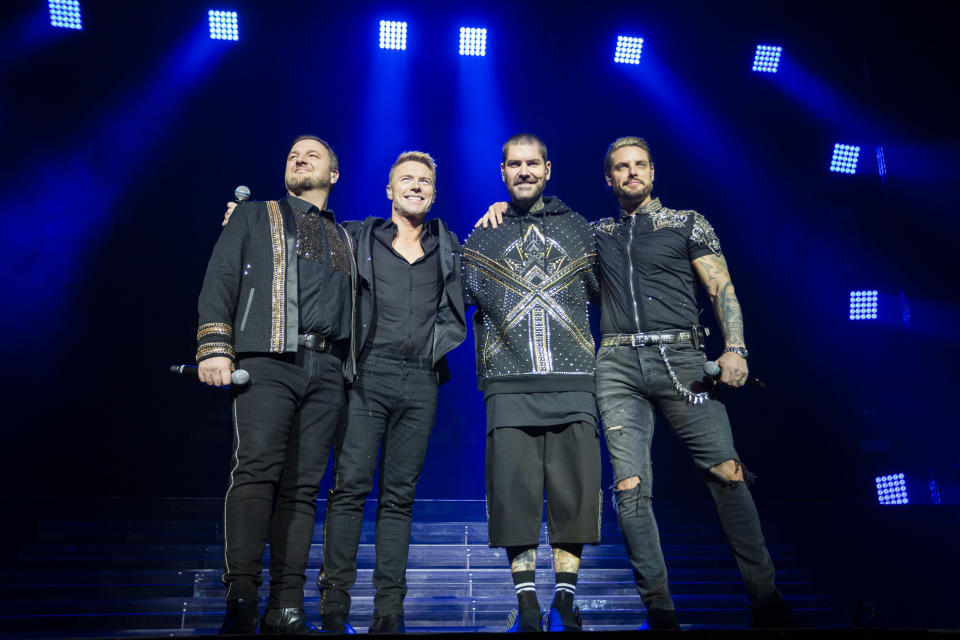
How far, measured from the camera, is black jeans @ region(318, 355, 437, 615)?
2.39m

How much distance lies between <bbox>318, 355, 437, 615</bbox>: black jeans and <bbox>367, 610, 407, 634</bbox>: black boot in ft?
0.08

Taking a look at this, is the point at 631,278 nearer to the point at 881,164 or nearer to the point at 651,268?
the point at 651,268

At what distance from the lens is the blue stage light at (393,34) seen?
674cm

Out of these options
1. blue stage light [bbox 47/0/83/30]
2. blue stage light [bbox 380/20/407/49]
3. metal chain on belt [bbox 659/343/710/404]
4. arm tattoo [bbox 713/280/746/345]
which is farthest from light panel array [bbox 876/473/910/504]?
blue stage light [bbox 47/0/83/30]

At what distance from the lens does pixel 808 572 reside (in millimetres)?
4500

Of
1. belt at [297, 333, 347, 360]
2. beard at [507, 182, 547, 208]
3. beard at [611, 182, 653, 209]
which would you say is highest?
beard at [611, 182, 653, 209]

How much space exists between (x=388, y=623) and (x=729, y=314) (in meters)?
1.71

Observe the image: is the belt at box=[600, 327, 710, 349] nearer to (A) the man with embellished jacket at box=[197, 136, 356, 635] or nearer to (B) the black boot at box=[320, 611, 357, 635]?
(A) the man with embellished jacket at box=[197, 136, 356, 635]

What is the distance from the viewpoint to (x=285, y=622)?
2186mm

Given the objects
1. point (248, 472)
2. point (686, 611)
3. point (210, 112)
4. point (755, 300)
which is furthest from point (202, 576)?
point (755, 300)

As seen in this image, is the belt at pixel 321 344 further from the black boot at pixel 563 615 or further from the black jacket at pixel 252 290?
the black boot at pixel 563 615

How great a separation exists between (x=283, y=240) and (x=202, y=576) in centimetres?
235

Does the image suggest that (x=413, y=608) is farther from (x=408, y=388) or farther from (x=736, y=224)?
(x=736, y=224)

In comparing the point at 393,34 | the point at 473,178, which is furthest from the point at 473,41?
the point at 473,178
